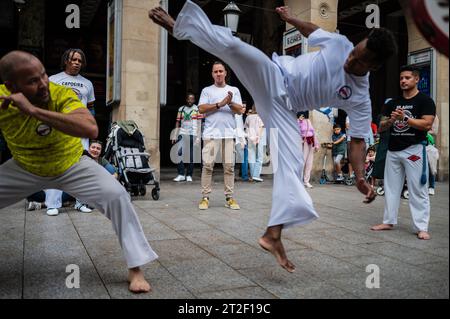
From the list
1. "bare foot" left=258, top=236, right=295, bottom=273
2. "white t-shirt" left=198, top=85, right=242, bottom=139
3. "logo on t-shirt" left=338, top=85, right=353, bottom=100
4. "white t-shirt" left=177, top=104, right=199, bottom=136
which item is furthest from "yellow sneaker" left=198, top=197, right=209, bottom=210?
"white t-shirt" left=177, top=104, right=199, bottom=136

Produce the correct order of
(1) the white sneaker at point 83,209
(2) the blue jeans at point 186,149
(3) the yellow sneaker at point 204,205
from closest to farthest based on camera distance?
1. (1) the white sneaker at point 83,209
2. (3) the yellow sneaker at point 204,205
3. (2) the blue jeans at point 186,149

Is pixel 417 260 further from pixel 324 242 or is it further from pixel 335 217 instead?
pixel 335 217

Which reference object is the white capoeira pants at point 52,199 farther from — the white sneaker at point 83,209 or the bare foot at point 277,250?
the bare foot at point 277,250

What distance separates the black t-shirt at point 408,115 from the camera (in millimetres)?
5203

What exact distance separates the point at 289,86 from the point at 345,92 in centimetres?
43

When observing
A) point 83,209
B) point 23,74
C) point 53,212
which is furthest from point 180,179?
point 23,74

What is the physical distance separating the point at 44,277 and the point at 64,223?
226 centimetres

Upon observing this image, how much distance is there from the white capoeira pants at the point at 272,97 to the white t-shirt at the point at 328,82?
0.11 meters

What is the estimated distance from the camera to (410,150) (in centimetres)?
536

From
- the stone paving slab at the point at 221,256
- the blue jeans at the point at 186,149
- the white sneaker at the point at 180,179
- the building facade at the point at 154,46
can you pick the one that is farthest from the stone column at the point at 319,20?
the stone paving slab at the point at 221,256

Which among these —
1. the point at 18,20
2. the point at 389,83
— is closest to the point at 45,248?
the point at 18,20

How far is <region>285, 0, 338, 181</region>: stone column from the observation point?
37.1ft

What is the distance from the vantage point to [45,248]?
4.23 meters

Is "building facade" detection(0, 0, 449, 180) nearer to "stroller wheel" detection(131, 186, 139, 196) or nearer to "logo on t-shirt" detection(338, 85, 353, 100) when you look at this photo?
"logo on t-shirt" detection(338, 85, 353, 100)
